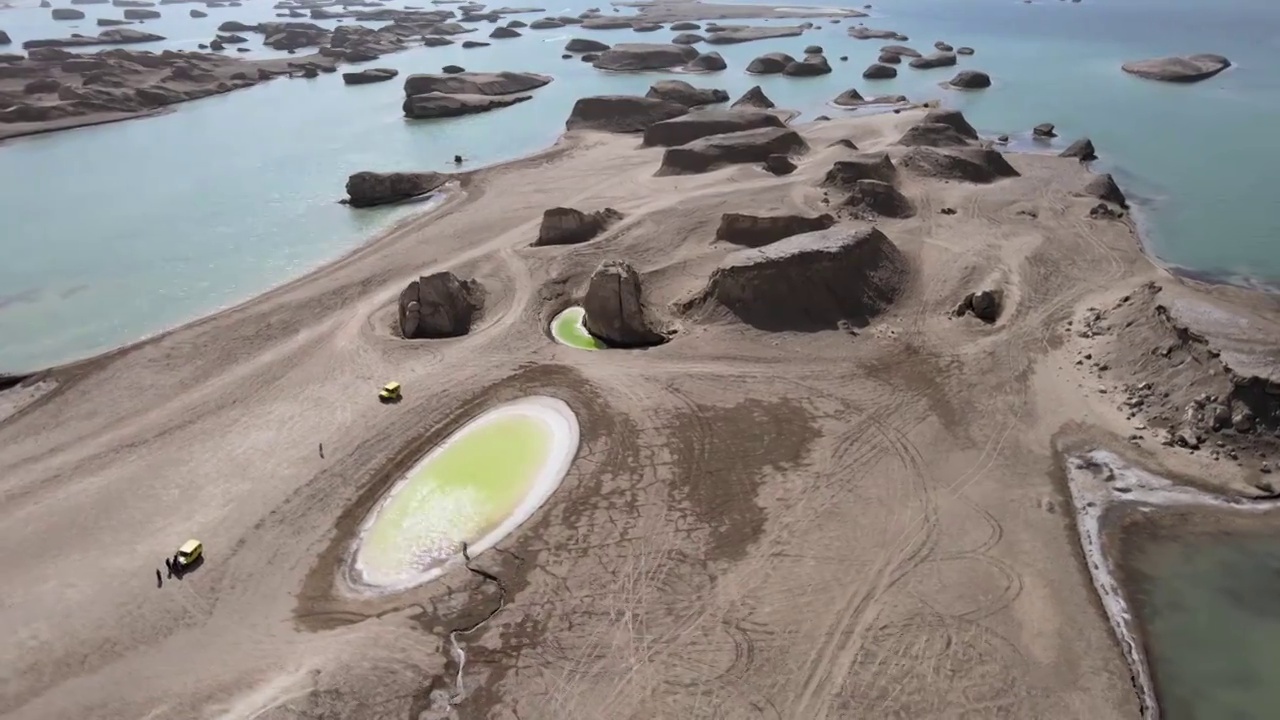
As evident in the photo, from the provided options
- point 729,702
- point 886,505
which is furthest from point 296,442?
point 886,505

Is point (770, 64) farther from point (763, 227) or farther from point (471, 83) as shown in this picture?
point (763, 227)

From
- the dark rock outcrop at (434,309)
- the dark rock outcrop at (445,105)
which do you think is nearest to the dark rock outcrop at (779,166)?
the dark rock outcrop at (434,309)

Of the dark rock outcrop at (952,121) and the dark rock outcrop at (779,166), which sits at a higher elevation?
the dark rock outcrop at (952,121)

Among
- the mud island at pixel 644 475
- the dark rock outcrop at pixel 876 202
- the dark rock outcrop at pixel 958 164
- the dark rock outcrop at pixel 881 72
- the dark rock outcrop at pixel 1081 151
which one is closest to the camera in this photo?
the mud island at pixel 644 475

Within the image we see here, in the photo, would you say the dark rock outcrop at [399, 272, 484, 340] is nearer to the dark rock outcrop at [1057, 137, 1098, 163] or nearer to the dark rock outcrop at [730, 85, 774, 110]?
the dark rock outcrop at [1057, 137, 1098, 163]

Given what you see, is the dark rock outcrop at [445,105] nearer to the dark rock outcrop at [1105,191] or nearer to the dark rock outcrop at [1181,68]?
the dark rock outcrop at [1105,191]

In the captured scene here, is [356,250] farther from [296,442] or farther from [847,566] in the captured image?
[847,566]

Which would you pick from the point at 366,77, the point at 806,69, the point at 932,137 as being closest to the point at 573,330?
the point at 932,137
